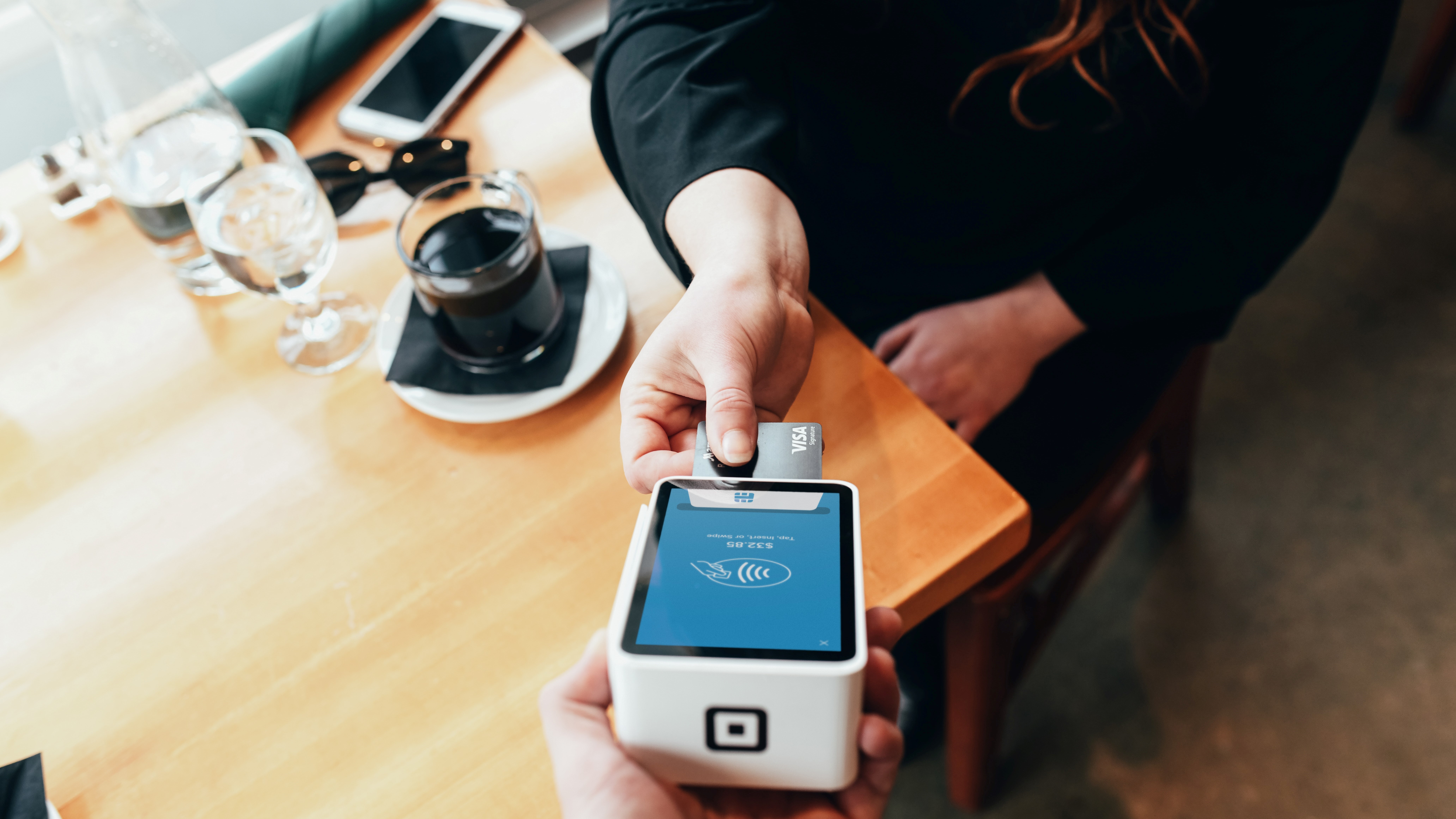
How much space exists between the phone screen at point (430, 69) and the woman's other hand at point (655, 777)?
0.63 meters

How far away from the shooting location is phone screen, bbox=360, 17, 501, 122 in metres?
0.88

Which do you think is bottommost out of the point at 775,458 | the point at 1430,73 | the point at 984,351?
the point at 1430,73

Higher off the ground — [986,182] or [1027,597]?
[986,182]

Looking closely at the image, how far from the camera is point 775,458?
0.45 meters

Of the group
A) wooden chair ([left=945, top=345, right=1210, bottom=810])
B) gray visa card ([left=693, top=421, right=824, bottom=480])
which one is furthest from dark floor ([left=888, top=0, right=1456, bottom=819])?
gray visa card ([left=693, top=421, right=824, bottom=480])

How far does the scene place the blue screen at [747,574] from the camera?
39cm

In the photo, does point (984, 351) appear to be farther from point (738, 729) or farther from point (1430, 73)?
point (1430, 73)

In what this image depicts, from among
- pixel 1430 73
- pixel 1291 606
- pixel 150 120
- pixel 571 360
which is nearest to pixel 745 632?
pixel 571 360

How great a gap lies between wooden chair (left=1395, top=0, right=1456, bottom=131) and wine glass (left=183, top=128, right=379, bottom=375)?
6.39 ft

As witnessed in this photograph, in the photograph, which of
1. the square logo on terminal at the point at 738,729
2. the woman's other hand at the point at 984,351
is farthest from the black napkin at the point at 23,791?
the woman's other hand at the point at 984,351

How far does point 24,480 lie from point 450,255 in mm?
373

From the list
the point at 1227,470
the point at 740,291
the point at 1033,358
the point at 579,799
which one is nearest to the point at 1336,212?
the point at 1227,470

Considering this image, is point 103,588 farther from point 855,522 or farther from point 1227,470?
point 1227,470

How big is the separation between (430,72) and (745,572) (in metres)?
0.72
